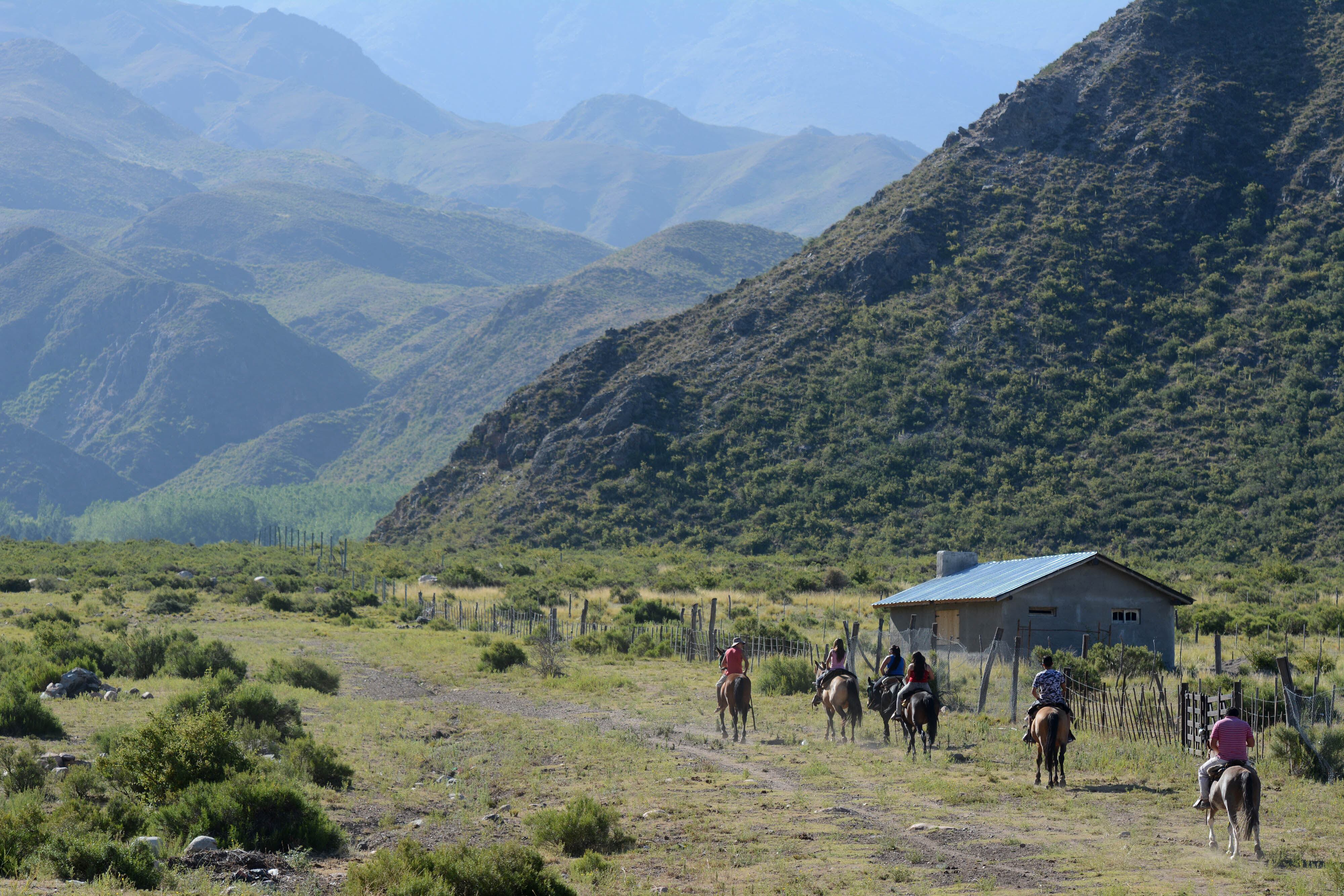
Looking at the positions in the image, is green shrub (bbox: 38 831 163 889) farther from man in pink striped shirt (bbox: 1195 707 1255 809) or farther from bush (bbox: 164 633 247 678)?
bush (bbox: 164 633 247 678)

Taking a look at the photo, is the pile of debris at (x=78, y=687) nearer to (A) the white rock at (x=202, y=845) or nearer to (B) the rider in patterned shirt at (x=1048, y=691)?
(A) the white rock at (x=202, y=845)

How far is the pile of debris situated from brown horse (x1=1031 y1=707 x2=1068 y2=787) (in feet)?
53.1

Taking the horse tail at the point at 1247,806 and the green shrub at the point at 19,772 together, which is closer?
the horse tail at the point at 1247,806

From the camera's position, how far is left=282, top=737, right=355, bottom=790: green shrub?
16109 millimetres

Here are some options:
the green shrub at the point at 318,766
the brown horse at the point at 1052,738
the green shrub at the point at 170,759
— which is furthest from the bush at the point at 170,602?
the brown horse at the point at 1052,738

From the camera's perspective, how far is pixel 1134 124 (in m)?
84.4

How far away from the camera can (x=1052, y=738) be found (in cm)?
1655

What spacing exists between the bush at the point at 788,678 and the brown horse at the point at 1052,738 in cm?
1155

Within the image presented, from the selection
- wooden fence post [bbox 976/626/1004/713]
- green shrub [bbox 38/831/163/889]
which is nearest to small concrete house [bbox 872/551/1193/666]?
wooden fence post [bbox 976/626/1004/713]

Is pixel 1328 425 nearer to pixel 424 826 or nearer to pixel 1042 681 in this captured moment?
pixel 1042 681

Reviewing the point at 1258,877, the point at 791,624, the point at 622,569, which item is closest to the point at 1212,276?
the point at 622,569

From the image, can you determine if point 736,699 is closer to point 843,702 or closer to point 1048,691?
point 843,702

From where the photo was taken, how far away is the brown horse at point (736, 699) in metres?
21.0

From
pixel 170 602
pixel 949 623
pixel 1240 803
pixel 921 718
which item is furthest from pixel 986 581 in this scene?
pixel 170 602
